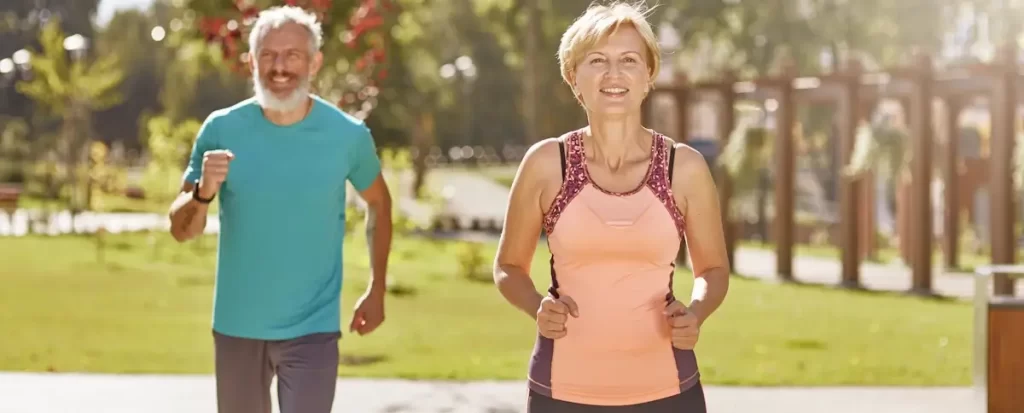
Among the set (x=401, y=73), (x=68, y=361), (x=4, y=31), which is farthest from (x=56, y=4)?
(x=68, y=361)

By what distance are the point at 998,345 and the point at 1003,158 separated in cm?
1112

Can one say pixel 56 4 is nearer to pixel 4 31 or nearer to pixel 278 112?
pixel 4 31

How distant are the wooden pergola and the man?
14.8 meters

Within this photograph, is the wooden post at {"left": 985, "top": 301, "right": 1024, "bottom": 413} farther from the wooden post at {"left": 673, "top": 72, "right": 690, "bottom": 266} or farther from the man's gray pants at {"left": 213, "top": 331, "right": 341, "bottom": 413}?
the wooden post at {"left": 673, "top": 72, "right": 690, "bottom": 266}

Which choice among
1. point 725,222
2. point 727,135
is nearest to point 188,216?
point 727,135

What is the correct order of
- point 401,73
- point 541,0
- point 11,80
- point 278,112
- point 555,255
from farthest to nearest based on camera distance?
1. point 11,80
2. point 401,73
3. point 541,0
4. point 278,112
5. point 555,255

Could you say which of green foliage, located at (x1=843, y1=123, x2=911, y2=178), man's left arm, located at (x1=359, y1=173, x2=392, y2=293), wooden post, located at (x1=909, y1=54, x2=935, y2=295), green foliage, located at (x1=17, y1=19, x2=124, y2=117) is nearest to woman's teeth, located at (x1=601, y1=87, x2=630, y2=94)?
man's left arm, located at (x1=359, y1=173, x2=392, y2=293)

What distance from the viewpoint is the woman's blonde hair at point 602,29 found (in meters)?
3.40

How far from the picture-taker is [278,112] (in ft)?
15.9

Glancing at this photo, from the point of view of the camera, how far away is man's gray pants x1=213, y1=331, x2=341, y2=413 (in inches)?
187

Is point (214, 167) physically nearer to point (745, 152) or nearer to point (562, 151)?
point (562, 151)

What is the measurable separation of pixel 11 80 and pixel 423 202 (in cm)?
4527

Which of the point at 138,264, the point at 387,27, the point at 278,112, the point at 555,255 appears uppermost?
the point at 387,27

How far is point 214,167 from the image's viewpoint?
4.45 metres
